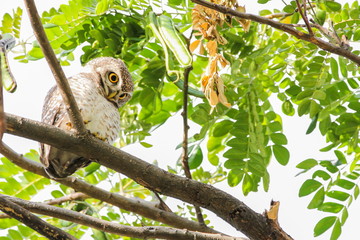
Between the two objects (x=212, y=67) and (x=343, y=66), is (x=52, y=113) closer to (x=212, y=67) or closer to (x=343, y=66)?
(x=212, y=67)

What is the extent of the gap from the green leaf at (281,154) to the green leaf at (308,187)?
8 cm

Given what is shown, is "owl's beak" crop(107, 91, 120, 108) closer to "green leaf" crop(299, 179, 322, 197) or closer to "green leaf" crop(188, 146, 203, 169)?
"green leaf" crop(188, 146, 203, 169)

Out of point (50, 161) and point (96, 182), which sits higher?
point (96, 182)

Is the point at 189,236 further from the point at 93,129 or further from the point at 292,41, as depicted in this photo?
the point at 292,41

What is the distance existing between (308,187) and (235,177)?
193 millimetres

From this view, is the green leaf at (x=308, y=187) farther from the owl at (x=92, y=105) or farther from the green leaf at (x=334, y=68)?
the owl at (x=92, y=105)

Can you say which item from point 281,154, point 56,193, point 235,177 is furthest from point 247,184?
→ point 56,193

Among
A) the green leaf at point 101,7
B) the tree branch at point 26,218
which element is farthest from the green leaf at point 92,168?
the tree branch at point 26,218

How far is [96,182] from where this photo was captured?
180cm

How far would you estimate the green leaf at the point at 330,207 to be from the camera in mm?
1457

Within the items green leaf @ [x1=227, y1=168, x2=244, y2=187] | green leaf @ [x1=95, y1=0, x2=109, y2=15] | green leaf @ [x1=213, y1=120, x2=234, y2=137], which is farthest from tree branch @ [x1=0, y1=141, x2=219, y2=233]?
green leaf @ [x1=95, y1=0, x2=109, y2=15]

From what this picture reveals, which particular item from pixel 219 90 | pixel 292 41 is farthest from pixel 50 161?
pixel 292 41

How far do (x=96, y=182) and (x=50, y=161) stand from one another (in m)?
0.51

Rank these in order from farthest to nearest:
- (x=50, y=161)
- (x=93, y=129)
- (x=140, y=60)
Result: (x=140, y=60) < (x=93, y=129) < (x=50, y=161)
